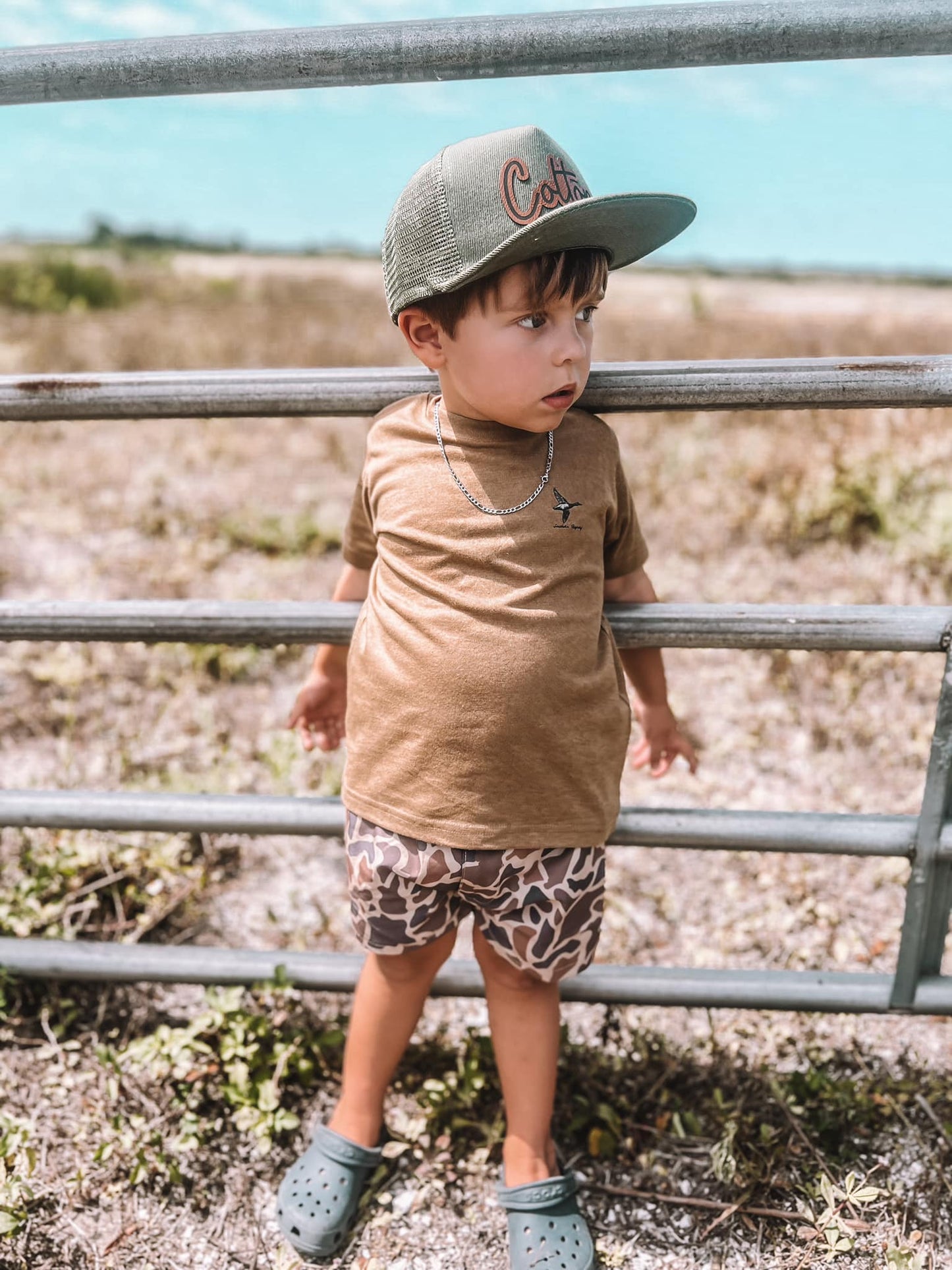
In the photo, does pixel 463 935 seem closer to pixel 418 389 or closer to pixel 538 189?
pixel 418 389

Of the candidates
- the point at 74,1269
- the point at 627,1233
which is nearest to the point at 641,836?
the point at 627,1233

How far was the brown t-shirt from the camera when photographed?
1.55 metres

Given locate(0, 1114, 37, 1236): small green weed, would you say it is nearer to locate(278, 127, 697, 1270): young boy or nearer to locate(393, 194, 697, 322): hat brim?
locate(278, 127, 697, 1270): young boy

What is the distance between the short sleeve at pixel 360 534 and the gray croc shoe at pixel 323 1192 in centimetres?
98

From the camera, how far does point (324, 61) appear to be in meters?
1.48

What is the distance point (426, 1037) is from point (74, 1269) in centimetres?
73

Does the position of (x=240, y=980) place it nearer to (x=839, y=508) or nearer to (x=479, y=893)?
(x=479, y=893)

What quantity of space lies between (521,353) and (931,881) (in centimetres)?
112

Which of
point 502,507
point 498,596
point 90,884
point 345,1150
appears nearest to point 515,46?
point 502,507

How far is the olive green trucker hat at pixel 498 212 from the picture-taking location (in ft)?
4.52

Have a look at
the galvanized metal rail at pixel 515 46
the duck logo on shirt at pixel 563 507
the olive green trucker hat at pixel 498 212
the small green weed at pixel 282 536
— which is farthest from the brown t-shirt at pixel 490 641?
the small green weed at pixel 282 536

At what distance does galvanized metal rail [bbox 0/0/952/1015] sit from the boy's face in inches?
6.1

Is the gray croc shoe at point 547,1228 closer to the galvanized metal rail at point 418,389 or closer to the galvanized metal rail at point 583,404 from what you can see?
the galvanized metal rail at point 583,404

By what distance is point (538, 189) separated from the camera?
1417mm
